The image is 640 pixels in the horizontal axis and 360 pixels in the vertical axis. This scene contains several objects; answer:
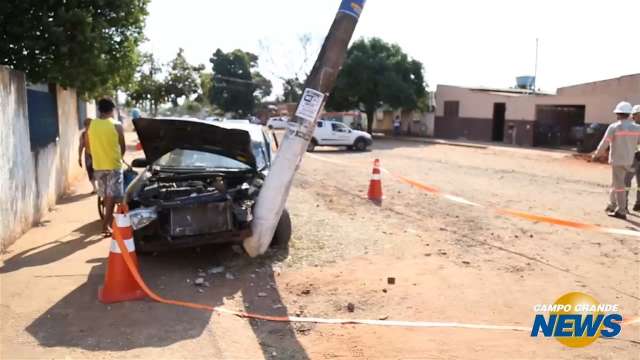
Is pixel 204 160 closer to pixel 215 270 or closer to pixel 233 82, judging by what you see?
pixel 215 270

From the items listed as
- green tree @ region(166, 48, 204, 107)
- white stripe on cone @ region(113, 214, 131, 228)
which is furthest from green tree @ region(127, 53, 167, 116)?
white stripe on cone @ region(113, 214, 131, 228)

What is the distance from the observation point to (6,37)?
8.70 meters

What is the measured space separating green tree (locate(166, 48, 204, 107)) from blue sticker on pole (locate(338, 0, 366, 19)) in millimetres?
28750

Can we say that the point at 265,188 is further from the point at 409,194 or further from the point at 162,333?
the point at 409,194

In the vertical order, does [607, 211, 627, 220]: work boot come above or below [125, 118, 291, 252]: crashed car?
below

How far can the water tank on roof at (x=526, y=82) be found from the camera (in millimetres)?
52409

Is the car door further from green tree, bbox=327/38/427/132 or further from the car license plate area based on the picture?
the car license plate area

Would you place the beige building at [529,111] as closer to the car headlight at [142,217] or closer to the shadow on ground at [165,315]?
the shadow on ground at [165,315]

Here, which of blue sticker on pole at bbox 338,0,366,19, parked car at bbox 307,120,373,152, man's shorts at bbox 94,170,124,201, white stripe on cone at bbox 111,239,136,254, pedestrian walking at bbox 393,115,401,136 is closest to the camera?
white stripe on cone at bbox 111,239,136,254

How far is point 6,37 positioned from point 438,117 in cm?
3480

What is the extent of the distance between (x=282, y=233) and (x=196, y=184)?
121 cm

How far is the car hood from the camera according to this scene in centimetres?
647

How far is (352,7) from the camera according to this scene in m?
5.84

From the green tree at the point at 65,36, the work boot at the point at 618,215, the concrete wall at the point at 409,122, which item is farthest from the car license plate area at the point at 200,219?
the concrete wall at the point at 409,122
